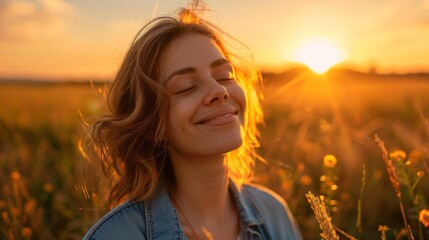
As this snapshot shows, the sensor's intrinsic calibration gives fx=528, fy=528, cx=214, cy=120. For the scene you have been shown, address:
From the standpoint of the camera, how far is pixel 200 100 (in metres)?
1.97

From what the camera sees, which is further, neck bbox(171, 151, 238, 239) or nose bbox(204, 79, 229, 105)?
neck bbox(171, 151, 238, 239)

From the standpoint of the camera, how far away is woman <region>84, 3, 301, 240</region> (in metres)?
1.97

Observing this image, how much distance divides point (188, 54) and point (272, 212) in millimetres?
871

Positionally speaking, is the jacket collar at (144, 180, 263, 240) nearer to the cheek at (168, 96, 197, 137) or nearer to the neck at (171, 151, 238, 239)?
the neck at (171, 151, 238, 239)

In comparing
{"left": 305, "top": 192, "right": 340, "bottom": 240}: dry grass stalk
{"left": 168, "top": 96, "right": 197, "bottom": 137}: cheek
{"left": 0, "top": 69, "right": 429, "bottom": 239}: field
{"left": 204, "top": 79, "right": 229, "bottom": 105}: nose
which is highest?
{"left": 204, "top": 79, "right": 229, "bottom": 105}: nose

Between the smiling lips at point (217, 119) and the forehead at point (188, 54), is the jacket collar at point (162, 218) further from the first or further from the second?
the forehead at point (188, 54)

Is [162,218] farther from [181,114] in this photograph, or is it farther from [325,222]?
[325,222]

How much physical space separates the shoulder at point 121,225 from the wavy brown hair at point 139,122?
3.8 inches

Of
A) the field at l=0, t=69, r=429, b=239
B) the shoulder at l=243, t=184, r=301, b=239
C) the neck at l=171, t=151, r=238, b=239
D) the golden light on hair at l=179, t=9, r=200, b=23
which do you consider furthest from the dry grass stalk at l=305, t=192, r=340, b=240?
the golden light on hair at l=179, t=9, r=200, b=23

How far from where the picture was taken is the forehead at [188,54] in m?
2.04

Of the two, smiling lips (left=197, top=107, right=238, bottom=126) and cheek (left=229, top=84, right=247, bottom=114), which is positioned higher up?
cheek (left=229, top=84, right=247, bottom=114)

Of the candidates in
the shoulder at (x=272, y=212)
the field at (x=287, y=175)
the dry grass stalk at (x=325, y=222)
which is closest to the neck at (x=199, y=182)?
the shoulder at (x=272, y=212)

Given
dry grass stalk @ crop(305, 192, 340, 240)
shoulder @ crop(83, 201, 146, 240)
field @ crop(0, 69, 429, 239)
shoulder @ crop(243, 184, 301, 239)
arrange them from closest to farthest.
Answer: dry grass stalk @ crop(305, 192, 340, 240), shoulder @ crop(83, 201, 146, 240), shoulder @ crop(243, 184, 301, 239), field @ crop(0, 69, 429, 239)

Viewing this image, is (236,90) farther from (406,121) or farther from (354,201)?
(406,121)
